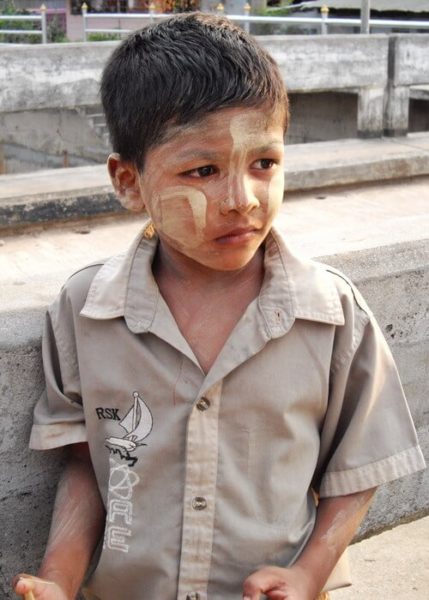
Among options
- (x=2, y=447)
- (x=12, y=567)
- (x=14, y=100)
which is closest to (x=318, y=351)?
(x=2, y=447)

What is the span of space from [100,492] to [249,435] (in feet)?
1.16

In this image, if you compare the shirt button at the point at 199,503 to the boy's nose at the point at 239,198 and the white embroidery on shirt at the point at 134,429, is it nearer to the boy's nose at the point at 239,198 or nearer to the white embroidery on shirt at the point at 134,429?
the white embroidery on shirt at the point at 134,429

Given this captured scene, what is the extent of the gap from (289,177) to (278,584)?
5.01 metres

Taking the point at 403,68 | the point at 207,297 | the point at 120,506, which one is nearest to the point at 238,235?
the point at 207,297

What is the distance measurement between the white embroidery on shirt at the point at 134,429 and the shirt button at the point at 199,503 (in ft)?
0.45

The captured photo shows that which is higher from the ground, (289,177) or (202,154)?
(202,154)

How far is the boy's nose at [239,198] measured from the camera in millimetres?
1756

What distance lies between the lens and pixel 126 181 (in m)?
1.96

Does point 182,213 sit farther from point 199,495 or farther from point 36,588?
point 36,588

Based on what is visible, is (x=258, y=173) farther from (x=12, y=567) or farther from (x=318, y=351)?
(x=12, y=567)

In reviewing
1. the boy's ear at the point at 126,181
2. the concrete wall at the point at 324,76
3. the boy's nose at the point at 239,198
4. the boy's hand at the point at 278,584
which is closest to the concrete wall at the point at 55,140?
the concrete wall at the point at 324,76

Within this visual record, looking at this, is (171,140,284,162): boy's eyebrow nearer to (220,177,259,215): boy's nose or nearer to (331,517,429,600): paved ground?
(220,177,259,215): boy's nose

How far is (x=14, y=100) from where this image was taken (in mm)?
6062

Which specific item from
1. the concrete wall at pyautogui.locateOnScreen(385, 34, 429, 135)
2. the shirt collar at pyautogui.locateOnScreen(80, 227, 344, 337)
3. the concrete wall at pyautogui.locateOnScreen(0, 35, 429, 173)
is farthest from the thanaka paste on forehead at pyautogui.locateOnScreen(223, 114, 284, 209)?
the concrete wall at pyautogui.locateOnScreen(385, 34, 429, 135)
